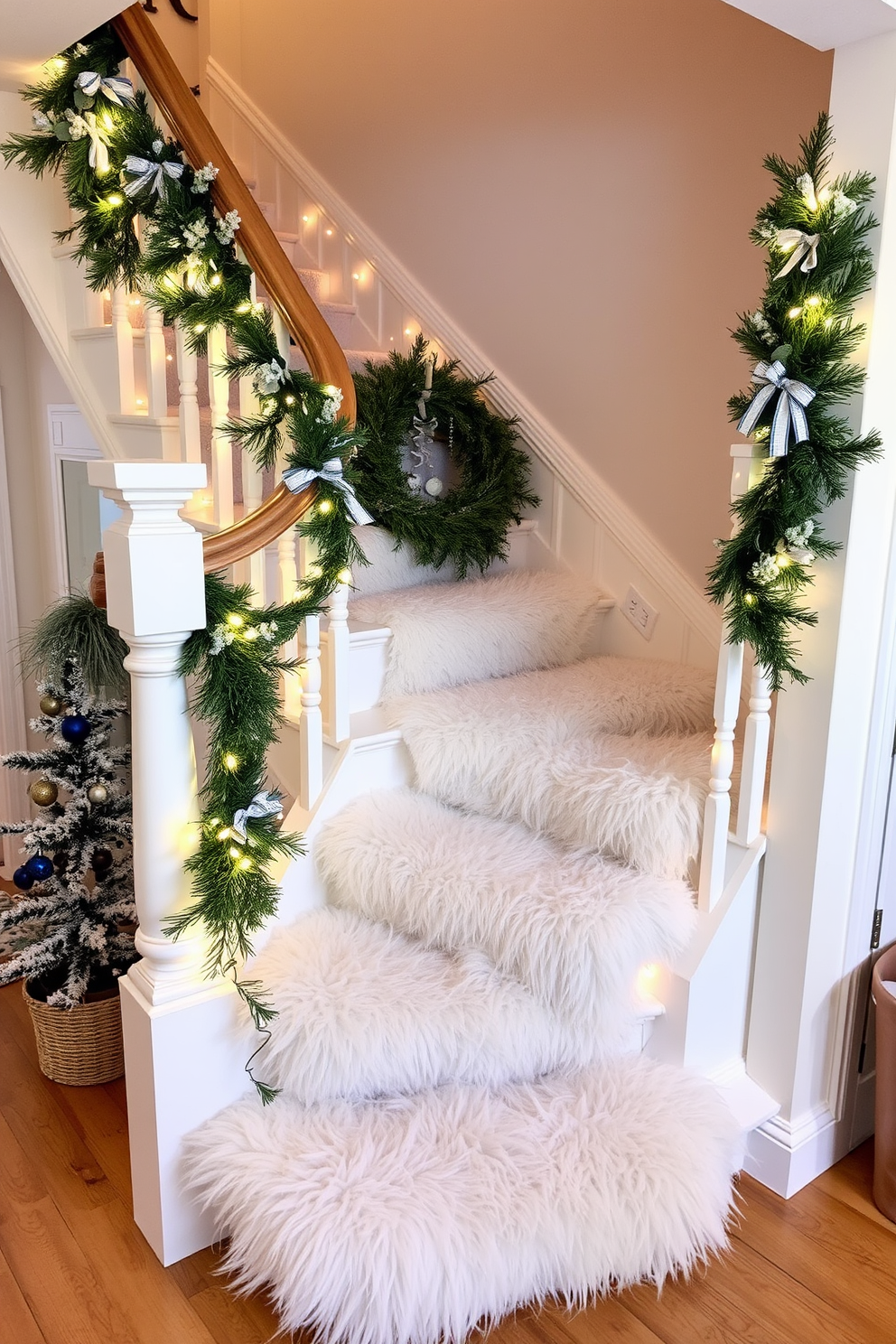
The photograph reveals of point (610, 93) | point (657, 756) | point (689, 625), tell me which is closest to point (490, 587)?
point (689, 625)

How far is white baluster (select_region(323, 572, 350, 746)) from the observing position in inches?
81.8

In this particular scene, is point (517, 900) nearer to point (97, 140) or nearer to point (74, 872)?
point (74, 872)

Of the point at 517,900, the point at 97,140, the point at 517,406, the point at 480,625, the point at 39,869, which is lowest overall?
the point at 39,869

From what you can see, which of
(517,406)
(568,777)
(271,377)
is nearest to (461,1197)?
(568,777)

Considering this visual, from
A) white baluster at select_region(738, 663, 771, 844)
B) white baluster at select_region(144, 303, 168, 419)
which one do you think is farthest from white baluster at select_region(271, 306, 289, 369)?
white baluster at select_region(738, 663, 771, 844)

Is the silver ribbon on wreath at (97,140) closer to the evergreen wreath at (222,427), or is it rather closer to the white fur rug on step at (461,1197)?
the evergreen wreath at (222,427)

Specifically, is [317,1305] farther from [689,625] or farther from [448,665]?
[689,625]

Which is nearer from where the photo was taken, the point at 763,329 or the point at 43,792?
the point at 763,329

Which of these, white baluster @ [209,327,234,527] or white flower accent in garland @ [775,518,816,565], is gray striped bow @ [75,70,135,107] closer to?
white baluster @ [209,327,234,527]

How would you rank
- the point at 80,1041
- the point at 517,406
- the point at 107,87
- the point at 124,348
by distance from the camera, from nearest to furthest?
the point at 107,87
the point at 80,1041
the point at 124,348
the point at 517,406

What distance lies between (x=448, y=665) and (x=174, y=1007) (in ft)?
3.39

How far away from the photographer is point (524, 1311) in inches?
65.7

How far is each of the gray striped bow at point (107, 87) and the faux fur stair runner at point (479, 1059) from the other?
130 centimetres

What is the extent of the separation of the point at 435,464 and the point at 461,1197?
1.82 m
